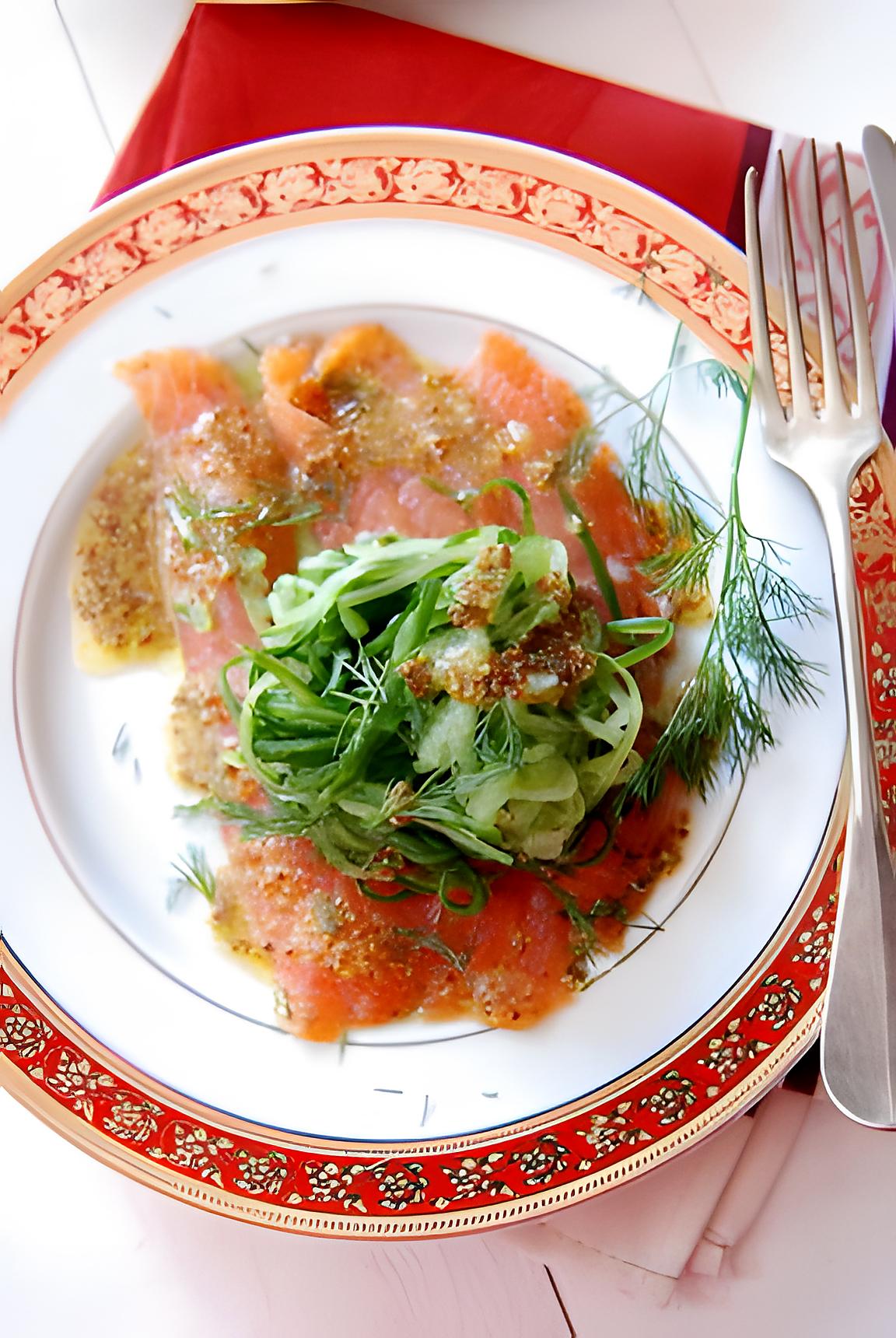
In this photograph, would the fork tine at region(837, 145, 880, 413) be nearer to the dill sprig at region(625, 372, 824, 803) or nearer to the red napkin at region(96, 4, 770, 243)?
the dill sprig at region(625, 372, 824, 803)

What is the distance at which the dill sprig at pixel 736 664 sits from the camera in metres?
1.48

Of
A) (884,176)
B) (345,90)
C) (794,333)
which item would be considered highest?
(345,90)

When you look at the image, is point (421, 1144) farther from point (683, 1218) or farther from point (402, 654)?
point (402, 654)

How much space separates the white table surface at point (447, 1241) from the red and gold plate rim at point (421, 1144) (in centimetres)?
22

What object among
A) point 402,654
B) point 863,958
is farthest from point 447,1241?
point 402,654

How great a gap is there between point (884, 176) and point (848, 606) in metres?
0.64

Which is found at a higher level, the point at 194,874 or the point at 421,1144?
the point at 194,874

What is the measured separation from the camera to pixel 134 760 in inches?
66.5

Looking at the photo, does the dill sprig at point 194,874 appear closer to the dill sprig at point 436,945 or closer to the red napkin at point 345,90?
the dill sprig at point 436,945

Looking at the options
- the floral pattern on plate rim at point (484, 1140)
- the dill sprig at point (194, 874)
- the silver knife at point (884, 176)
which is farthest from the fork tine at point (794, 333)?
the dill sprig at point (194, 874)

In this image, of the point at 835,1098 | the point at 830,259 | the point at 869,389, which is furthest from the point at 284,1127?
the point at 830,259

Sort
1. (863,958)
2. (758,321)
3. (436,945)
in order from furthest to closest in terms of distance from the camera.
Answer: (436,945) → (758,321) → (863,958)

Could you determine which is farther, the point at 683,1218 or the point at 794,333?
the point at 683,1218

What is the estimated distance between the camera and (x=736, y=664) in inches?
58.2
